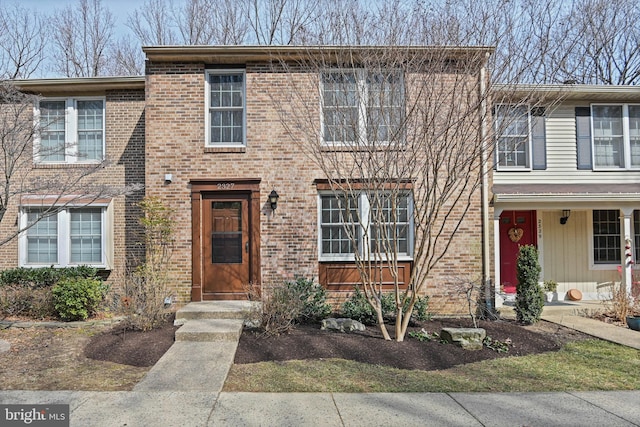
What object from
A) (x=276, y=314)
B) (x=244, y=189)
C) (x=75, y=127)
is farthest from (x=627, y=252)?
(x=75, y=127)

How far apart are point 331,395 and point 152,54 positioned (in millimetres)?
7852

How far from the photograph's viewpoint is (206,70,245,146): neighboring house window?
9820 mm

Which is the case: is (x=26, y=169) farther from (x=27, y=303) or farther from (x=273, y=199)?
(x=273, y=199)

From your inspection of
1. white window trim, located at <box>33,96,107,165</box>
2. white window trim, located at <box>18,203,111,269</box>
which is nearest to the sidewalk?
white window trim, located at <box>18,203,111,269</box>

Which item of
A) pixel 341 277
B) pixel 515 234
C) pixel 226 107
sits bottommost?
pixel 341 277

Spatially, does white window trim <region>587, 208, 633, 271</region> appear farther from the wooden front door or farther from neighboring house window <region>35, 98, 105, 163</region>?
neighboring house window <region>35, 98, 105, 163</region>

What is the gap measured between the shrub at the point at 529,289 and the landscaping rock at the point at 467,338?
2105 mm

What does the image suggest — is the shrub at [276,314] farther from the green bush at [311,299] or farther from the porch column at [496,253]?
the porch column at [496,253]

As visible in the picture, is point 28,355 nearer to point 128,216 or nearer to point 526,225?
point 128,216

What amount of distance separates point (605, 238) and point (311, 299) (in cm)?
866

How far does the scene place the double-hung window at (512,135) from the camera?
24.0ft

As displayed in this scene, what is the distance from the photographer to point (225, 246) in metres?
9.72

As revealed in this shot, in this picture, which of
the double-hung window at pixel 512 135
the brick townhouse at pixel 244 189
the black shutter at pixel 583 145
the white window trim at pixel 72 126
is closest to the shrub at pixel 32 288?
the brick townhouse at pixel 244 189

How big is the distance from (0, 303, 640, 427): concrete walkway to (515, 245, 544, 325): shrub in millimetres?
3603
